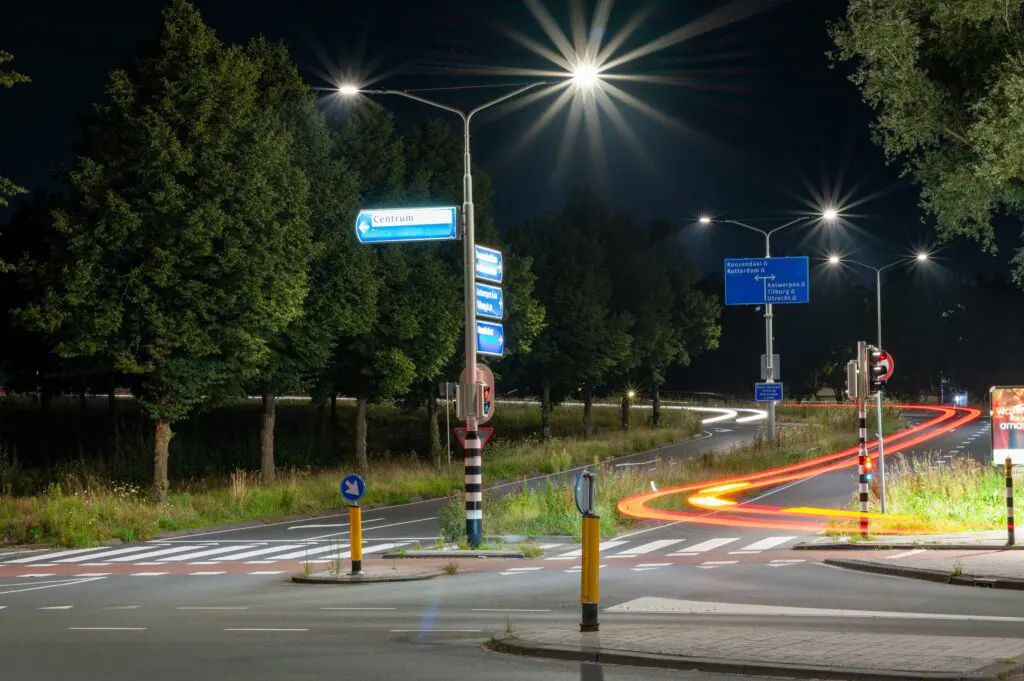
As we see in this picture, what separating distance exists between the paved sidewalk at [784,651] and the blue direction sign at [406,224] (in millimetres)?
10937

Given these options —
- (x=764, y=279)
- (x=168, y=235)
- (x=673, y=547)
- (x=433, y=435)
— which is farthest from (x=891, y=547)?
(x=433, y=435)

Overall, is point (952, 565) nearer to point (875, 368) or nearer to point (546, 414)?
point (875, 368)

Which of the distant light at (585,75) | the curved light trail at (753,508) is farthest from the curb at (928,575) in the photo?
the distant light at (585,75)

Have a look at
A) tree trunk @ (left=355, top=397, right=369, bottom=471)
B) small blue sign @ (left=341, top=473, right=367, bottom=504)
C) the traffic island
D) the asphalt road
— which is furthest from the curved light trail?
tree trunk @ (left=355, top=397, right=369, bottom=471)

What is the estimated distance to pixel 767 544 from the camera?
24.2 meters

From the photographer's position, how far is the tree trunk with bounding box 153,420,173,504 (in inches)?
1308

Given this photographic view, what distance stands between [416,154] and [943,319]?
334ft

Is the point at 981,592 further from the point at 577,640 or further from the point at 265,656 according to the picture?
the point at 265,656

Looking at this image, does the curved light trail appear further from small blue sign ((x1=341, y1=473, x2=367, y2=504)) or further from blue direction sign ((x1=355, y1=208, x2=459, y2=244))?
small blue sign ((x1=341, y1=473, x2=367, y2=504))

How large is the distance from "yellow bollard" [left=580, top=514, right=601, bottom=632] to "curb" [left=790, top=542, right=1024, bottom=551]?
33.4ft

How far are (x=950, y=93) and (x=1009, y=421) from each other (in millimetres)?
6367

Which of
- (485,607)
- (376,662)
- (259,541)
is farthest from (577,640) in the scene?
(259,541)

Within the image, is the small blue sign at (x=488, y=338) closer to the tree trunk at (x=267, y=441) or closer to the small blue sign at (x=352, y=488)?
the small blue sign at (x=352, y=488)

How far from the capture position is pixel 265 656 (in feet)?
38.2
